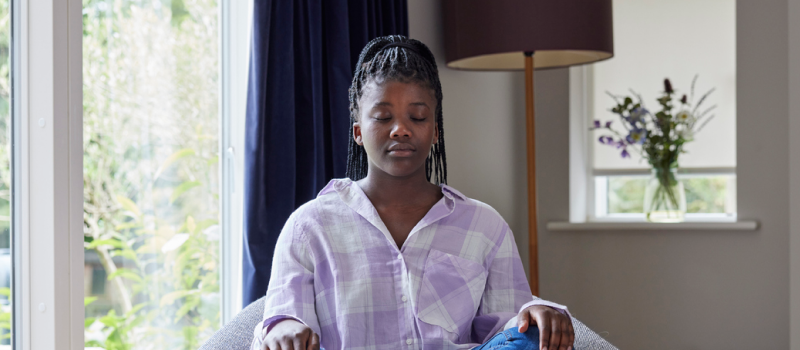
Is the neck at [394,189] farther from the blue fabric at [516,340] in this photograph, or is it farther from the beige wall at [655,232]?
the beige wall at [655,232]

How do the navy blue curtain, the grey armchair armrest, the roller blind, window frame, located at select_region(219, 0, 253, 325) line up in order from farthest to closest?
the roller blind → window frame, located at select_region(219, 0, 253, 325) → the navy blue curtain → the grey armchair armrest

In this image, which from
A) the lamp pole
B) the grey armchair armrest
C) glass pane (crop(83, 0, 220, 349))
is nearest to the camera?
the grey armchair armrest

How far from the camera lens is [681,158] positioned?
2754mm

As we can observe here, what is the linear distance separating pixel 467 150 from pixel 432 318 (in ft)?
4.94

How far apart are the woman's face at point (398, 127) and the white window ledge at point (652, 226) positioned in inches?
65.7

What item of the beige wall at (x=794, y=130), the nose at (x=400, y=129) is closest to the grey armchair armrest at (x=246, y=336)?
the nose at (x=400, y=129)

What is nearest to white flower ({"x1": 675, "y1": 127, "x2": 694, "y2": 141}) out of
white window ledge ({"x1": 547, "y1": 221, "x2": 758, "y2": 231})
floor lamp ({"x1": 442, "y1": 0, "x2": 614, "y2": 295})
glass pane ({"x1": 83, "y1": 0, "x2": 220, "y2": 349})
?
white window ledge ({"x1": 547, "y1": 221, "x2": 758, "y2": 231})

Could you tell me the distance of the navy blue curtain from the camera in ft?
5.17

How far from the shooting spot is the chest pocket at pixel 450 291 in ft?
3.45

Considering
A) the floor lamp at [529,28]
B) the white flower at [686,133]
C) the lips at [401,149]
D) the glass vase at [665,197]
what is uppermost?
the floor lamp at [529,28]

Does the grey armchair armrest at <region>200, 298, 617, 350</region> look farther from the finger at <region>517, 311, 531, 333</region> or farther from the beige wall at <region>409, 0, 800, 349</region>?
the beige wall at <region>409, 0, 800, 349</region>

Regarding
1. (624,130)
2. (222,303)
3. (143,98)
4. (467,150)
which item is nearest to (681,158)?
(624,130)

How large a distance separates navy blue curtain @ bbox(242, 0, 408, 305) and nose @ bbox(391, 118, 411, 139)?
60cm

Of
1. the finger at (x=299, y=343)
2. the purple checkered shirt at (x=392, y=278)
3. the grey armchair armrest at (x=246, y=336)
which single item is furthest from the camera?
the grey armchair armrest at (x=246, y=336)
